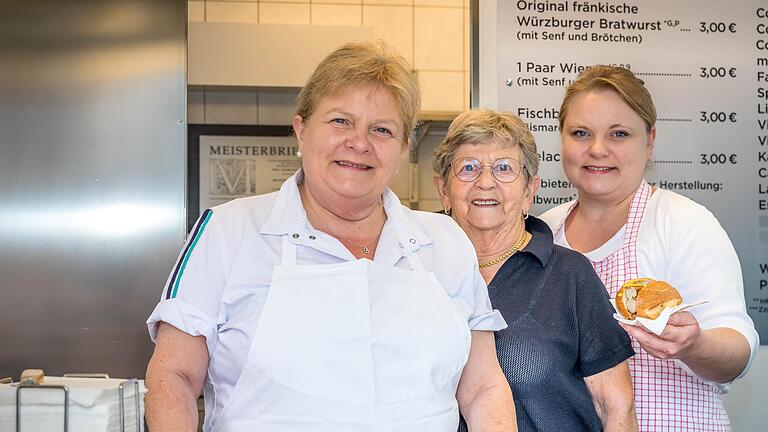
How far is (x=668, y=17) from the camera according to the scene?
248cm

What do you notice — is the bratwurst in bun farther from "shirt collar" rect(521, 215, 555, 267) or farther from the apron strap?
the apron strap

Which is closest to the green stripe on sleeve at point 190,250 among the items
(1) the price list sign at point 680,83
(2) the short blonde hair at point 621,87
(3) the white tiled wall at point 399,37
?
(2) the short blonde hair at point 621,87

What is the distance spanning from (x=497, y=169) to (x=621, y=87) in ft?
1.34

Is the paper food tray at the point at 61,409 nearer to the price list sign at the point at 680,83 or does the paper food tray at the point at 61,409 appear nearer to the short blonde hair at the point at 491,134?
the short blonde hair at the point at 491,134

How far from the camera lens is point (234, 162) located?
4.04 meters

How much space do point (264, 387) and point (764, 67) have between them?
1906 mm

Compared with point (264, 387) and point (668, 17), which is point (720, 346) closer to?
point (264, 387)

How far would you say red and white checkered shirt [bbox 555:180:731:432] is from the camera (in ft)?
6.14

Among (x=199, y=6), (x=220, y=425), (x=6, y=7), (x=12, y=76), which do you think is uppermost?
(x=199, y=6)

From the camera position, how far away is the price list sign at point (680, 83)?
2430 millimetres

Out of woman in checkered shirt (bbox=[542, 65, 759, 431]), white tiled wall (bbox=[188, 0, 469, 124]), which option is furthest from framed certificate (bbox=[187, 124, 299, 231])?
woman in checkered shirt (bbox=[542, 65, 759, 431])

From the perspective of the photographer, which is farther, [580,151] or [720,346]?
[580,151]

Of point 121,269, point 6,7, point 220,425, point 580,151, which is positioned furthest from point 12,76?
point 580,151

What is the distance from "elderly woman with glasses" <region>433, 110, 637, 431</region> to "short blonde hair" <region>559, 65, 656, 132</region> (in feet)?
0.95
